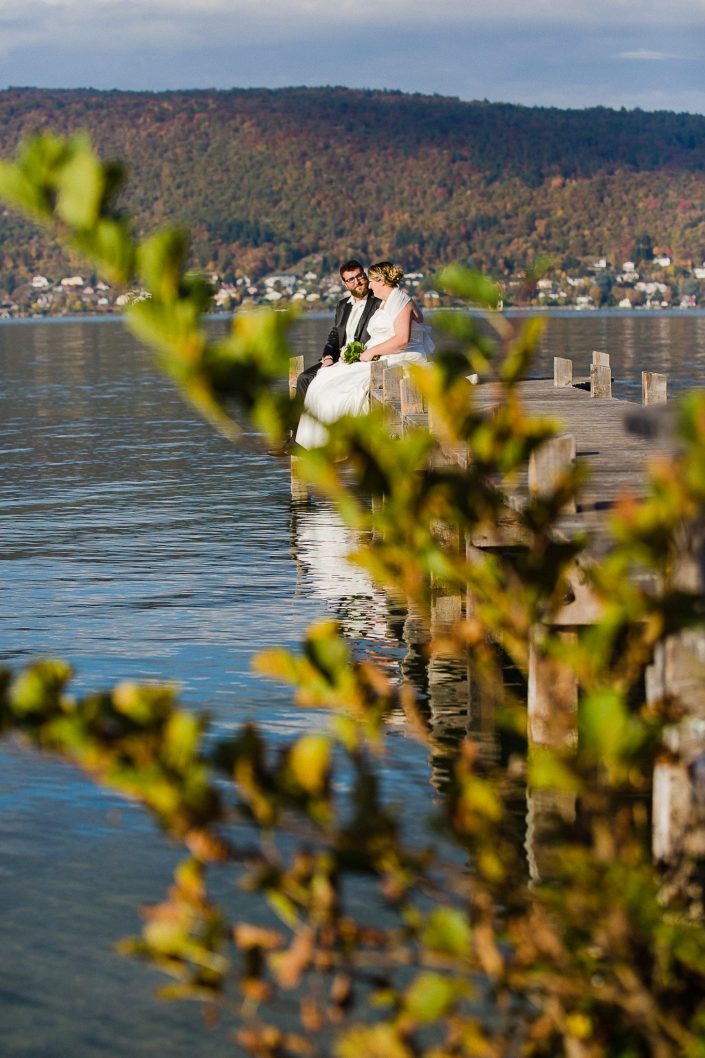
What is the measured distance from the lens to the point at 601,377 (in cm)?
1734

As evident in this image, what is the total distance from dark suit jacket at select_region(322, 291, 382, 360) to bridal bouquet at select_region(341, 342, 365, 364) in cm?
18

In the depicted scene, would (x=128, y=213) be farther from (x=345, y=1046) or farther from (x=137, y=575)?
(x=137, y=575)

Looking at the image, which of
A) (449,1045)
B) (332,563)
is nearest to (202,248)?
(332,563)

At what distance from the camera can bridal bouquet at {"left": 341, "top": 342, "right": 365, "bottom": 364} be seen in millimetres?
17703

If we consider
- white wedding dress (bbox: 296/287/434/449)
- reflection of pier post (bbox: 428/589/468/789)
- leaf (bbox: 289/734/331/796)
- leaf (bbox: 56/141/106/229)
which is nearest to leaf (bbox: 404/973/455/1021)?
leaf (bbox: 289/734/331/796)

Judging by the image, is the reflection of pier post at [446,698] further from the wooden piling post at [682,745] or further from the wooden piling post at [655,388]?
the wooden piling post at [655,388]

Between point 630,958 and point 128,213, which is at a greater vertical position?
point 128,213

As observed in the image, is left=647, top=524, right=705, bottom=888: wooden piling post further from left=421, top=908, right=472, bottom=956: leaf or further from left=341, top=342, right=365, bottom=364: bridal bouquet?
left=341, top=342, right=365, bottom=364: bridal bouquet

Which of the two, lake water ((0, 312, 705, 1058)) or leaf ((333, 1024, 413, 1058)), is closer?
leaf ((333, 1024, 413, 1058))

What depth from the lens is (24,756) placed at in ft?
30.7

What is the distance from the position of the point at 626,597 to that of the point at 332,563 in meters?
13.6

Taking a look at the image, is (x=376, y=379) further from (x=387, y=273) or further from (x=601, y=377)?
(x=601, y=377)

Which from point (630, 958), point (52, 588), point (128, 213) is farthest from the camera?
point (52, 588)

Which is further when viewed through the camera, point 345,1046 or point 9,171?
point 345,1046
